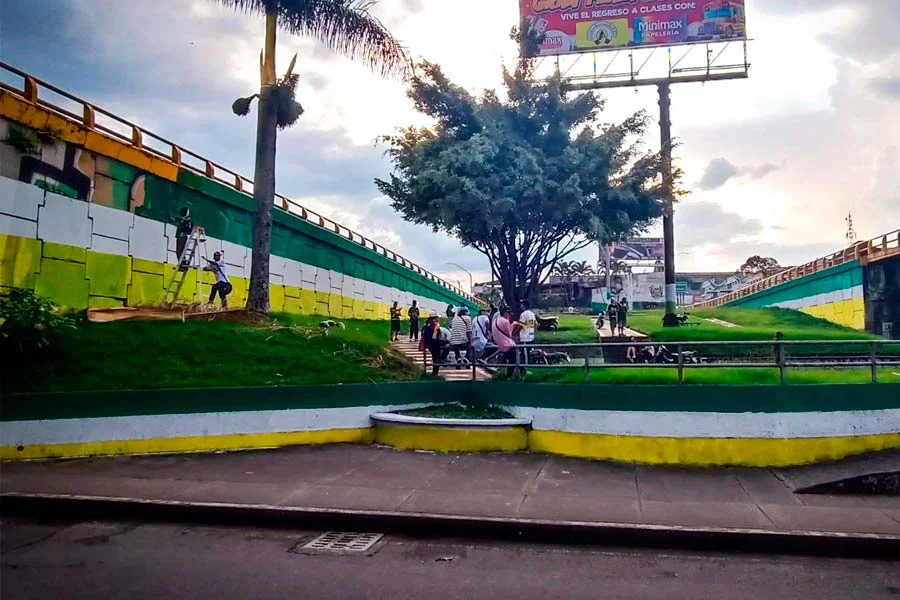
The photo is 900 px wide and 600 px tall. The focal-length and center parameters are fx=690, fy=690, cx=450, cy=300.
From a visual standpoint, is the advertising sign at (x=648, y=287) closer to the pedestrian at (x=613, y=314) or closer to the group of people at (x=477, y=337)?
the pedestrian at (x=613, y=314)

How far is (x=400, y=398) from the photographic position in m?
11.3

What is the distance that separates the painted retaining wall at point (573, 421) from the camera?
30.3 ft

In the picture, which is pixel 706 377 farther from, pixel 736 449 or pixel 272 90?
pixel 272 90

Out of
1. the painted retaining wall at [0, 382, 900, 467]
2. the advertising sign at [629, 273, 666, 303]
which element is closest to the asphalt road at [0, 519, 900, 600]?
the painted retaining wall at [0, 382, 900, 467]

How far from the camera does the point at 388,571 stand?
5484 millimetres

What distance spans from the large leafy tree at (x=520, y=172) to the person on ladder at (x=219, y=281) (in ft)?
17.7

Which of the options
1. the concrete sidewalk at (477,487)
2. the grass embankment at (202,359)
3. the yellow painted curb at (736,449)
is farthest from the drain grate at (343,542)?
the grass embankment at (202,359)

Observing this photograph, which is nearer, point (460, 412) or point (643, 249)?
point (460, 412)

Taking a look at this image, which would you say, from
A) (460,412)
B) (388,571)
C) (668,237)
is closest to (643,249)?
(668,237)

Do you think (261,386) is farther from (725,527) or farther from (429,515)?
(725,527)

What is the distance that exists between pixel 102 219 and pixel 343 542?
1049cm

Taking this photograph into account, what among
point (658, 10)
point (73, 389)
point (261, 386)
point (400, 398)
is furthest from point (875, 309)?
point (73, 389)

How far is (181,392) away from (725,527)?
7443 millimetres

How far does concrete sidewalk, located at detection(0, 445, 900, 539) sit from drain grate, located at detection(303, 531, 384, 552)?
389 mm
